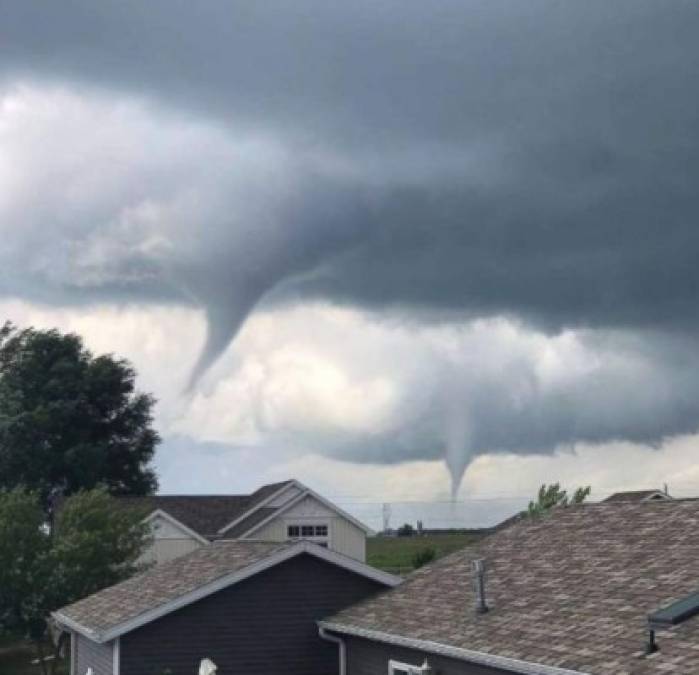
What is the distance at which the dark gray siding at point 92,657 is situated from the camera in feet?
88.6

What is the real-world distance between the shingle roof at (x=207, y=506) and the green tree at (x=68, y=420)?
54.1ft

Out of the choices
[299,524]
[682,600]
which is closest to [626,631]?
[682,600]

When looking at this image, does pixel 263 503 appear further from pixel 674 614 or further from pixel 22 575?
pixel 674 614

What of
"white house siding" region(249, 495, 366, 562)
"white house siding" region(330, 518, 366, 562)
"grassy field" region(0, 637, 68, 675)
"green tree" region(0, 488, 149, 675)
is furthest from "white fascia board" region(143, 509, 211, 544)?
"green tree" region(0, 488, 149, 675)

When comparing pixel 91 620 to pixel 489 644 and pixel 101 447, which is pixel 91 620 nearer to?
pixel 489 644

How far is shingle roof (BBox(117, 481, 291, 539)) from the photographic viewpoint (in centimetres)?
5800

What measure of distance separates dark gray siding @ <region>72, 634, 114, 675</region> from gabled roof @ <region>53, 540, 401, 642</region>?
0.62m

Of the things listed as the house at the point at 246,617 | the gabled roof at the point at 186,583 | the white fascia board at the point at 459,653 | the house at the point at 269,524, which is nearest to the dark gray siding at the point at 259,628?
the house at the point at 246,617

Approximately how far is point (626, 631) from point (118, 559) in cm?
2659

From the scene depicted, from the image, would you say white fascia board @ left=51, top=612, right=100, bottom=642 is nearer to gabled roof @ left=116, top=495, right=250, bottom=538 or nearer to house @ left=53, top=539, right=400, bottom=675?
house @ left=53, top=539, right=400, bottom=675

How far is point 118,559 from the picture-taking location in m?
A: 41.2

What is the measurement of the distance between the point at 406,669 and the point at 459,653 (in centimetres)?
323

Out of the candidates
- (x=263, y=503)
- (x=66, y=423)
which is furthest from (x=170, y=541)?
(x=66, y=423)

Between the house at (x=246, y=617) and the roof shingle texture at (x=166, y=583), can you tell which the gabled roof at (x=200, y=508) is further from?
the house at (x=246, y=617)
